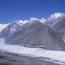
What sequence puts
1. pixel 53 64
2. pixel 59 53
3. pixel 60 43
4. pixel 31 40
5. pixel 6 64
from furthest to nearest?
pixel 31 40 → pixel 60 43 → pixel 59 53 → pixel 53 64 → pixel 6 64

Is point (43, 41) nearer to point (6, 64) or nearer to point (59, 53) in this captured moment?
point (59, 53)

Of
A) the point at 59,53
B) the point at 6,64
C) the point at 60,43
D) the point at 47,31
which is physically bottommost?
the point at 6,64

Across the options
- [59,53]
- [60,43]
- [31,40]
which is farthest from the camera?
[31,40]

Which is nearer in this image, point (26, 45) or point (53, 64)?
point (53, 64)

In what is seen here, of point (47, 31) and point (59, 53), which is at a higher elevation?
point (47, 31)

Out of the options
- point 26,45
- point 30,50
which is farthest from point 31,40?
point 30,50

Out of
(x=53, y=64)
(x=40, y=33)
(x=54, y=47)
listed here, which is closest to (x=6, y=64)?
(x=53, y=64)

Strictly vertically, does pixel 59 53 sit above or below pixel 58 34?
below

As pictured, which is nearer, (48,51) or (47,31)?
(48,51)

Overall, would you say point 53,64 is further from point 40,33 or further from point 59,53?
point 40,33
